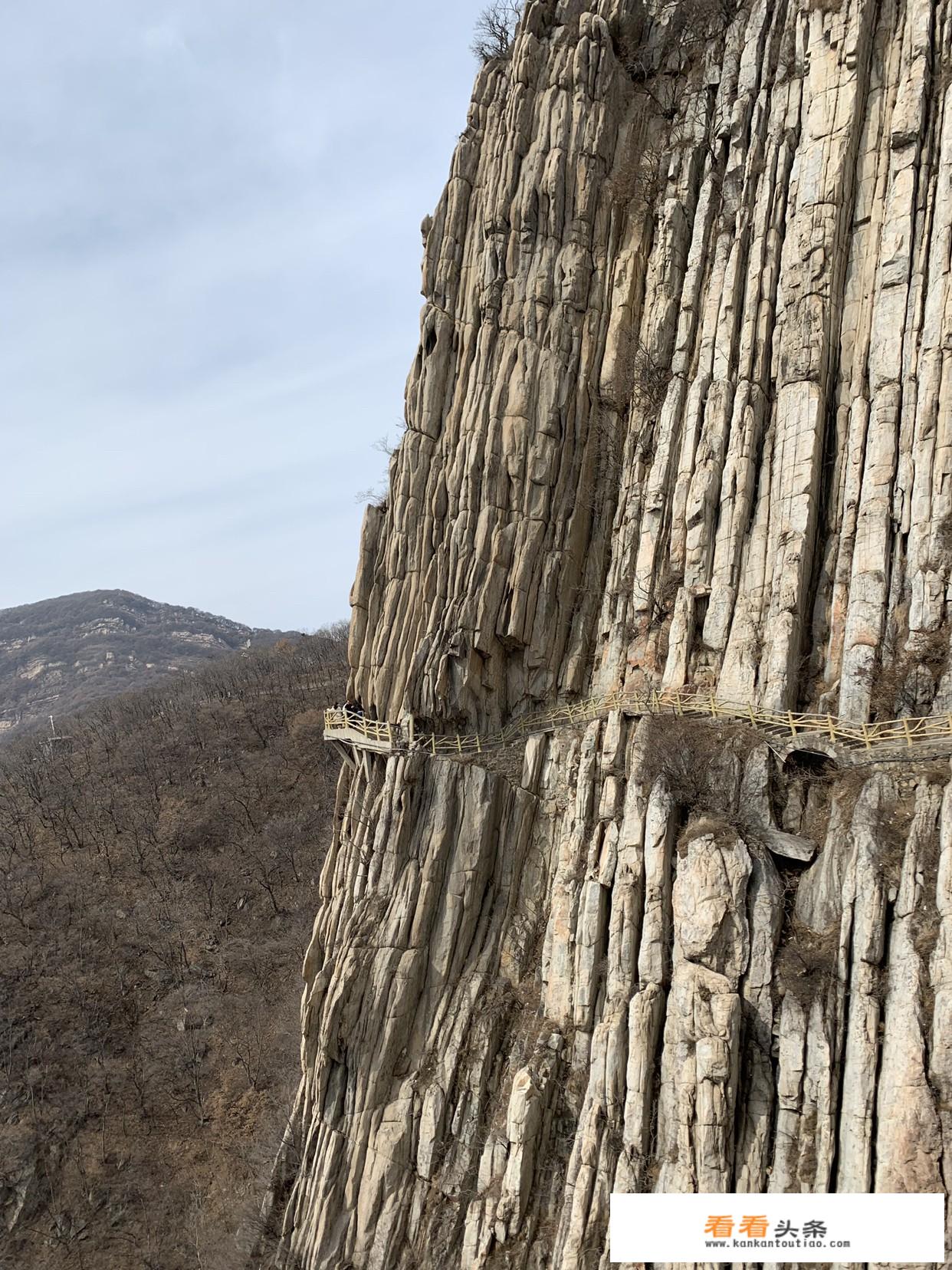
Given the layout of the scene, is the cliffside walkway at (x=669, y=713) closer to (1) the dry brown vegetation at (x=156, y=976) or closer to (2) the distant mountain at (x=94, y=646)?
(1) the dry brown vegetation at (x=156, y=976)

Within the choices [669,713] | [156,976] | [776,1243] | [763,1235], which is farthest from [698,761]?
[156,976]

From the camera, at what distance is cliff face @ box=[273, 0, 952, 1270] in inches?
625

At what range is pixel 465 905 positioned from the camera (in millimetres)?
22109

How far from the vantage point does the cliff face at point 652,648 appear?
52.1 feet

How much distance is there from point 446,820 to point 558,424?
1185 cm

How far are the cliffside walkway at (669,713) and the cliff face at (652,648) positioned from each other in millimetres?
574

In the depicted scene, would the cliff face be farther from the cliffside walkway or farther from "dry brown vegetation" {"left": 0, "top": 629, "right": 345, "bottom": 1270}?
"dry brown vegetation" {"left": 0, "top": 629, "right": 345, "bottom": 1270}

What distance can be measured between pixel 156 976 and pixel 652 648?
29139 mm

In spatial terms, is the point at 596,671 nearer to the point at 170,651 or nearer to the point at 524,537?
the point at 524,537

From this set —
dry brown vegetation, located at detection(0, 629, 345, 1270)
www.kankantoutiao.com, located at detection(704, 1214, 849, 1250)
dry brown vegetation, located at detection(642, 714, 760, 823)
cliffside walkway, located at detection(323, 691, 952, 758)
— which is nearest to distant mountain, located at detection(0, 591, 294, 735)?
dry brown vegetation, located at detection(0, 629, 345, 1270)

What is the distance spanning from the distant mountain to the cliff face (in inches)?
3863

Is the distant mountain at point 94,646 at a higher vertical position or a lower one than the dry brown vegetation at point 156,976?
higher

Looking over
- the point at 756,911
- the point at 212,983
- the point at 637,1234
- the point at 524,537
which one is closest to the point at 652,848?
the point at 756,911

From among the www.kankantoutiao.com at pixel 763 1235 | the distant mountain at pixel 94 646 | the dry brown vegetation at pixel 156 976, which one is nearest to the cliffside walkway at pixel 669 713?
the www.kankantoutiao.com at pixel 763 1235
